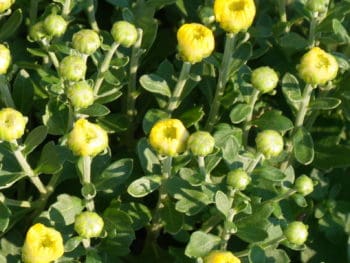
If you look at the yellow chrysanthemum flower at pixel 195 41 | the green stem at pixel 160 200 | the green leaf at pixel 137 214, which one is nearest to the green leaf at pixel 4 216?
the green leaf at pixel 137 214

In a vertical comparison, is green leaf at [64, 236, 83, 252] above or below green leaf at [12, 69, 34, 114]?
below

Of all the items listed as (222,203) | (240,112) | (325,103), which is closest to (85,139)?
(222,203)

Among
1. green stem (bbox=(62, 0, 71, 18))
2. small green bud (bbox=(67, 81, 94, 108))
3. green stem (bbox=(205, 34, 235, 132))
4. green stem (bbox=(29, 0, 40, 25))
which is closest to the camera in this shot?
small green bud (bbox=(67, 81, 94, 108))

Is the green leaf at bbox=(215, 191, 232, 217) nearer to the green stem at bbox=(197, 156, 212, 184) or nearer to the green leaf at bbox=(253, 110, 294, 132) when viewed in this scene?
the green stem at bbox=(197, 156, 212, 184)

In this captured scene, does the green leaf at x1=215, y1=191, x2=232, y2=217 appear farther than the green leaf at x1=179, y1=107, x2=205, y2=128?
No

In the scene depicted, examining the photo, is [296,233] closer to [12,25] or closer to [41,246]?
[41,246]

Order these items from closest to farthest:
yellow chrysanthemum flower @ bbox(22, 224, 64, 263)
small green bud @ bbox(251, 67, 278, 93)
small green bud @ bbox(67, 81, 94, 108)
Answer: yellow chrysanthemum flower @ bbox(22, 224, 64, 263) < small green bud @ bbox(67, 81, 94, 108) < small green bud @ bbox(251, 67, 278, 93)

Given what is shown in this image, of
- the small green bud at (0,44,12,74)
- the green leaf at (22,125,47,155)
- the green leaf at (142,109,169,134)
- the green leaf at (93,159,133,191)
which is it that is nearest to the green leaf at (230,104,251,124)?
the green leaf at (142,109,169,134)

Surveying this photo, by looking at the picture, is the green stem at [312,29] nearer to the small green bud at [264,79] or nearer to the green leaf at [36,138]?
the small green bud at [264,79]

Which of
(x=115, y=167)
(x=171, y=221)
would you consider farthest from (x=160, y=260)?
(x=115, y=167)

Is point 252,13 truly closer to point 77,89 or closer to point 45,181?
point 77,89
